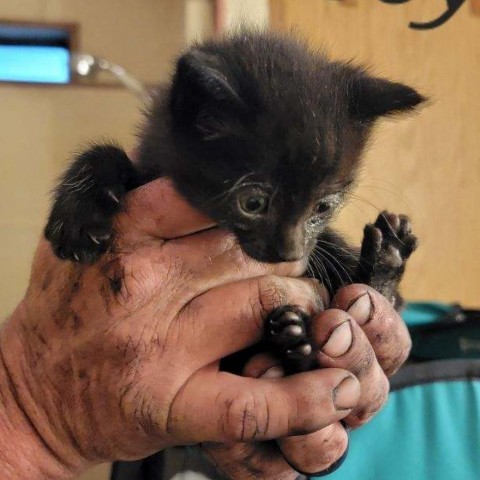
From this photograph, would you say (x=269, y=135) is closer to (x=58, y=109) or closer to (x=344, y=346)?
(x=344, y=346)

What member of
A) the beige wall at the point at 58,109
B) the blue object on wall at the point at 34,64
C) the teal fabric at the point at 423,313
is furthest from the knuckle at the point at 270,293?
the blue object on wall at the point at 34,64

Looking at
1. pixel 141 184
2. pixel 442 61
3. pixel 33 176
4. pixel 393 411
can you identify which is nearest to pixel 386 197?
pixel 442 61

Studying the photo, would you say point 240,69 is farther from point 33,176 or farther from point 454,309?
point 33,176

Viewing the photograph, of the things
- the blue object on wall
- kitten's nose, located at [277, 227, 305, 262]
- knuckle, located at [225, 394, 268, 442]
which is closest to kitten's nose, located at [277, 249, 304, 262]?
kitten's nose, located at [277, 227, 305, 262]

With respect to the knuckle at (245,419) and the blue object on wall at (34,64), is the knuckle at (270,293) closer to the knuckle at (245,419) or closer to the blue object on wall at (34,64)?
the knuckle at (245,419)

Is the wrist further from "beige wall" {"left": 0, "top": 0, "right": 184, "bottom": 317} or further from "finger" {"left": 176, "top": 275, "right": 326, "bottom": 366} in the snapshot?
"beige wall" {"left": 0, "top": 0, "right": 184, "bottom": 317}

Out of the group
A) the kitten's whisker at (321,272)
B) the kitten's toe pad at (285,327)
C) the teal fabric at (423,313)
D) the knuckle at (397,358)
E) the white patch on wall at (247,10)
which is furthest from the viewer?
the white patch on wall at (247,10)
